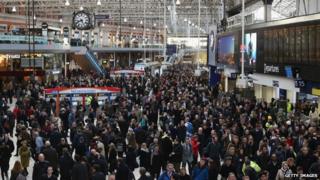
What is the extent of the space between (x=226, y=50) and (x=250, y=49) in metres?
8.55

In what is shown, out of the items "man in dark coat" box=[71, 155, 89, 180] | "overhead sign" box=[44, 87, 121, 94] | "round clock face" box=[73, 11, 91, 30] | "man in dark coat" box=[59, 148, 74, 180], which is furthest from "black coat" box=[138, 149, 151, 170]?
"round clock face" box=[73, 11, 91, 30]

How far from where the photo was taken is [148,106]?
25.7m

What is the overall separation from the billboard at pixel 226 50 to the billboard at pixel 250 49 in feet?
12.0

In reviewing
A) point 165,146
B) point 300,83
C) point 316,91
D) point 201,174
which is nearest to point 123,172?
point 201,174

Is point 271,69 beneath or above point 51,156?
above

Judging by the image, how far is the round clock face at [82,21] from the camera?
4181 centimetres

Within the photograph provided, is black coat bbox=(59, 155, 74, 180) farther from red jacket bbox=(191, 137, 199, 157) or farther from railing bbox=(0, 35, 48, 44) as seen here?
railing bbox=(0, 35, 48, 44)

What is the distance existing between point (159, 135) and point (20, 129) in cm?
425

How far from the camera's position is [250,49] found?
32656 mm

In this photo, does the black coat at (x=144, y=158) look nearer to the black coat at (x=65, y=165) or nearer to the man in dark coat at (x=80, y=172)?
the black coat at (x=65, y=165)

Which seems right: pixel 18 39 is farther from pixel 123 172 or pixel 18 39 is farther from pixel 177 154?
pixel 123 172

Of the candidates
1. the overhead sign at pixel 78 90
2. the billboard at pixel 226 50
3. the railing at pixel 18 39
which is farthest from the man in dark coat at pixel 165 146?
the railing at pixel 18 39

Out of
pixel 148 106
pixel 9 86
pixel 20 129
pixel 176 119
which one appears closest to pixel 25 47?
pixel 9 86

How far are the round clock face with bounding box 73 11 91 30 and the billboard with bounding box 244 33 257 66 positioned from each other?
12.8 metres
